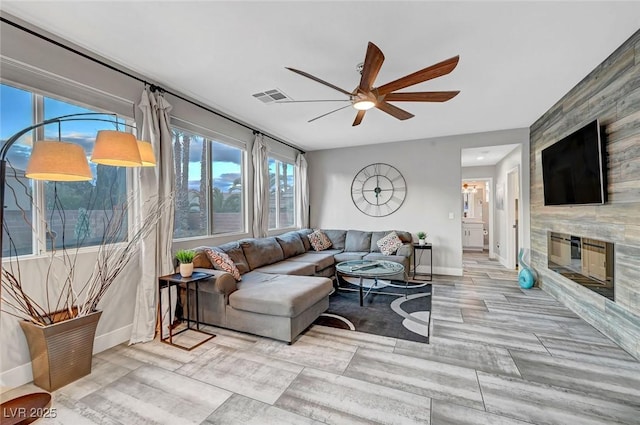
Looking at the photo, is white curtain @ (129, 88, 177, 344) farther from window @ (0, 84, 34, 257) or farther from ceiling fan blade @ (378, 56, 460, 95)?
ceiling fan blade @ (378, 56, 460, 95)

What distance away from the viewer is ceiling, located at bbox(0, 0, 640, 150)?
6.82 feet

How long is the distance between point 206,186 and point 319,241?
258 centimetres

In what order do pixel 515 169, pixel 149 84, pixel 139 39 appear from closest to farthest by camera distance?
pixel 139 39, pixel 149 84, pixel 515 169

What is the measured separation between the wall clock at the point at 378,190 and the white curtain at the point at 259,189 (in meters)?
2.28

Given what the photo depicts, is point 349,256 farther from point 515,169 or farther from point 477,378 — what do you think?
point 515,169

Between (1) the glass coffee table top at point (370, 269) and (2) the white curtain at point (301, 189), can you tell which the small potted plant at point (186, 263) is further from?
(2) the white curtain at point (301, 189)

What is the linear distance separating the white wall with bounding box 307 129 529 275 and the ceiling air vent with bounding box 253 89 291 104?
3059mm

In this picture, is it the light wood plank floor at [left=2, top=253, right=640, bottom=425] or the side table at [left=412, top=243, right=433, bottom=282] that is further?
the side table at [left=412, top=243, right=433, bottom=282]

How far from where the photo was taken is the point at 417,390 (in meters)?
2.05

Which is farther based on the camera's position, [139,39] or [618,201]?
[618,201]

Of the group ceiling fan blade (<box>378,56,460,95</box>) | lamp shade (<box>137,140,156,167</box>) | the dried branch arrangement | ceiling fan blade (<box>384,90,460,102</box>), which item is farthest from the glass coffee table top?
lamp shade (<box>137,140,156,167</box>)

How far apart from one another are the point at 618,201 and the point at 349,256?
3.53m

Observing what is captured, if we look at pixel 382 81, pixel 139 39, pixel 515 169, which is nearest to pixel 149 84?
pixel 139 39

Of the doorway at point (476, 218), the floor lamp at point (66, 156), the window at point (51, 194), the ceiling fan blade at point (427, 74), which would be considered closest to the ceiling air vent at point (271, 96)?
the ceiling fan blade at point (427, 74)
